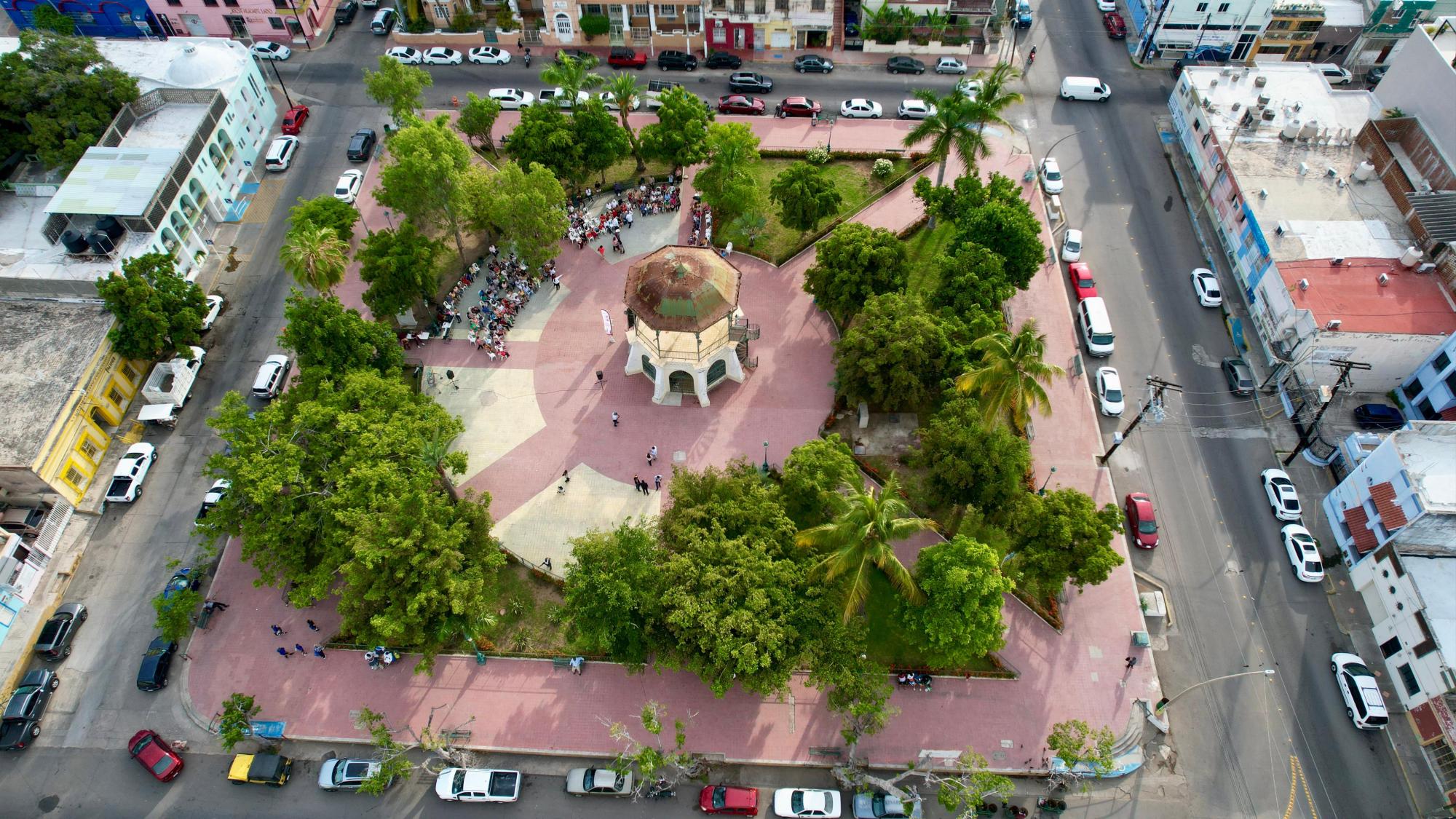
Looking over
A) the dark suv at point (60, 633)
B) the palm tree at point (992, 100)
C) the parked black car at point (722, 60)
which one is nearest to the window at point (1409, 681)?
the palm tree at point (992, 100)

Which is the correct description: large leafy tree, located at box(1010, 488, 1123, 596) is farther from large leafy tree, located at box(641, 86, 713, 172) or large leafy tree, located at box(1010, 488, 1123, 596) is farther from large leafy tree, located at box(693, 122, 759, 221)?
large leafy tree, located at box(641, 86, 713, 172)

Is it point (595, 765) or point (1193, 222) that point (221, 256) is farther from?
point (1193, 222)

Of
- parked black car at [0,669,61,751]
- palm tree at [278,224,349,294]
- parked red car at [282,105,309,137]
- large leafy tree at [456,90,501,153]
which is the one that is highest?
large leafy tree at [456,90,501,153]

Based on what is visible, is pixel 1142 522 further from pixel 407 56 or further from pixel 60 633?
pixel 407 56

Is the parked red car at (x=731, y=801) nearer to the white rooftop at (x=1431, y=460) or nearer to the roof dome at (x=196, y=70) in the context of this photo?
the white rooftop at (x=1431, y=460)

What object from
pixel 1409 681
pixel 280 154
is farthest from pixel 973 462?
pixel 280 154

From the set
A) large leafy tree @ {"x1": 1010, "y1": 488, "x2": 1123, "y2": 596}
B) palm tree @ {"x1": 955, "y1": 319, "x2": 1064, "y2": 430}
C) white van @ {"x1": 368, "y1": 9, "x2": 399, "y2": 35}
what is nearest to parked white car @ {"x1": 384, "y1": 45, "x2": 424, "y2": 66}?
white van @ {"x1": 368, "y1": 9, "x2": 399, "y2": 35}
